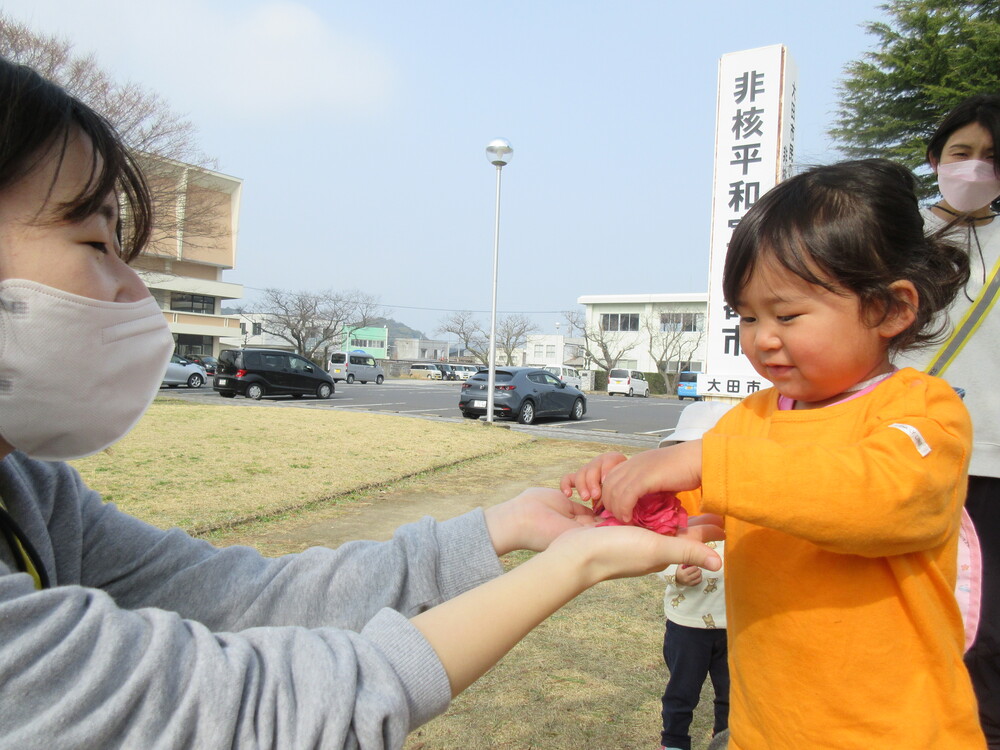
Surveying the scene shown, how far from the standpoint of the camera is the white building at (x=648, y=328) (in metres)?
48.1

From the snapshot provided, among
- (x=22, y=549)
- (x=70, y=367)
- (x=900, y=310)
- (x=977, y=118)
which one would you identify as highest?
(x=977, y=118)

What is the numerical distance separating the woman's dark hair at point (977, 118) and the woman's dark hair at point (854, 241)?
2.03ft

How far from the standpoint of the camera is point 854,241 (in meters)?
1.28

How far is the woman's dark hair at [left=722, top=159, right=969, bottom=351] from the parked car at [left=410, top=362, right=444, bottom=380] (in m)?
48.0

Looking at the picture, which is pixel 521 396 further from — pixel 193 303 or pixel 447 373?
pixel 447 373

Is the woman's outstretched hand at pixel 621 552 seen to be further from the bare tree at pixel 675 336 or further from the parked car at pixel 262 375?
the bare tree at pixel 675 336

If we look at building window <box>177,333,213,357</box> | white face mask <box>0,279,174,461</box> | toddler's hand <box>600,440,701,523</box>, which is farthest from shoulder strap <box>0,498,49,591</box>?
building window <box>177,333,213,357</box>

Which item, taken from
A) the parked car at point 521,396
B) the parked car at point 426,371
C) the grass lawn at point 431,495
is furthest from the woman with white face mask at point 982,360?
the parked car at point 426,371

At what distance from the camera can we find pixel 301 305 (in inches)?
1807

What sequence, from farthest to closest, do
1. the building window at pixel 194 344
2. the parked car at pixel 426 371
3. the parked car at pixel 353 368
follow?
the parked car at pixel 426 371 < the building window at pixel 194 344 < the parked car at pixel 353 368

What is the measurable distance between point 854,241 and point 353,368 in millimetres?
36158

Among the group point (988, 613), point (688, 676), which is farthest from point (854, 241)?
point (688, 676)

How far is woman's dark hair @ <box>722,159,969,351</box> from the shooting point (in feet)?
4.20

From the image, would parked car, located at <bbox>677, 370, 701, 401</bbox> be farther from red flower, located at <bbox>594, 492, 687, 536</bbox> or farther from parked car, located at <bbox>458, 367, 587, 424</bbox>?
red flower, located at <bbox>594, 492, 687, 536</bbox>
